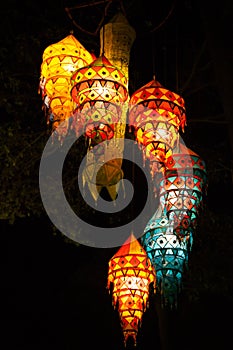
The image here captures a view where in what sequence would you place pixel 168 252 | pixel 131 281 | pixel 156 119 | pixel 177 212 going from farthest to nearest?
1. pixel 131 281
2. pixel 168 252
3. pixel 177 212
4. pixel 156 119

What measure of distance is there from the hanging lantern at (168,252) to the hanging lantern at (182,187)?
0.14 m

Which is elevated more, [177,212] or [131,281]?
[177,212]

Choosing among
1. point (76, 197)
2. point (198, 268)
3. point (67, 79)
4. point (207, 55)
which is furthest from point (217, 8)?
point (198, 268)

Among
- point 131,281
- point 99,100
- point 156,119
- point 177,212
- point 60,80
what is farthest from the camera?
point 131,281

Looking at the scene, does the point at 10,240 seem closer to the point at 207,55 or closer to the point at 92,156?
the point at 207,55

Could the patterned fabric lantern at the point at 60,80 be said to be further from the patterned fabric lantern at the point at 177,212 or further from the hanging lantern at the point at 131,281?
the hanging lantern at the point at 131,281

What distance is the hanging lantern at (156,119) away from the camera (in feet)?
16.1

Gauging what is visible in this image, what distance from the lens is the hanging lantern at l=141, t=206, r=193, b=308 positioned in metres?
5.56

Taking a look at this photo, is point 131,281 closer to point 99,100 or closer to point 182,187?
point 182,187

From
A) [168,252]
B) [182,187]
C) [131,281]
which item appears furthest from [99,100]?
[131,281]

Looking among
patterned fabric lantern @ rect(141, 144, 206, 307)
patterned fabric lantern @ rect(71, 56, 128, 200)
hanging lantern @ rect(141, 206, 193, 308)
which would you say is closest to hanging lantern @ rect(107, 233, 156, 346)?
hanging lantern @ rect(141, 206, 193, 308)

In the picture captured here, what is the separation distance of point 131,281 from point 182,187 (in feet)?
4.31

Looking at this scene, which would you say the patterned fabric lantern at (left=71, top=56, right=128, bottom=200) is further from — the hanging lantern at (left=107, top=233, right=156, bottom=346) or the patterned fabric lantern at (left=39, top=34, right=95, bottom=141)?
the hanging lantern at (left=107, top=233, right=156, bottom=346)

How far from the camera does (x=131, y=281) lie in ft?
20.5
